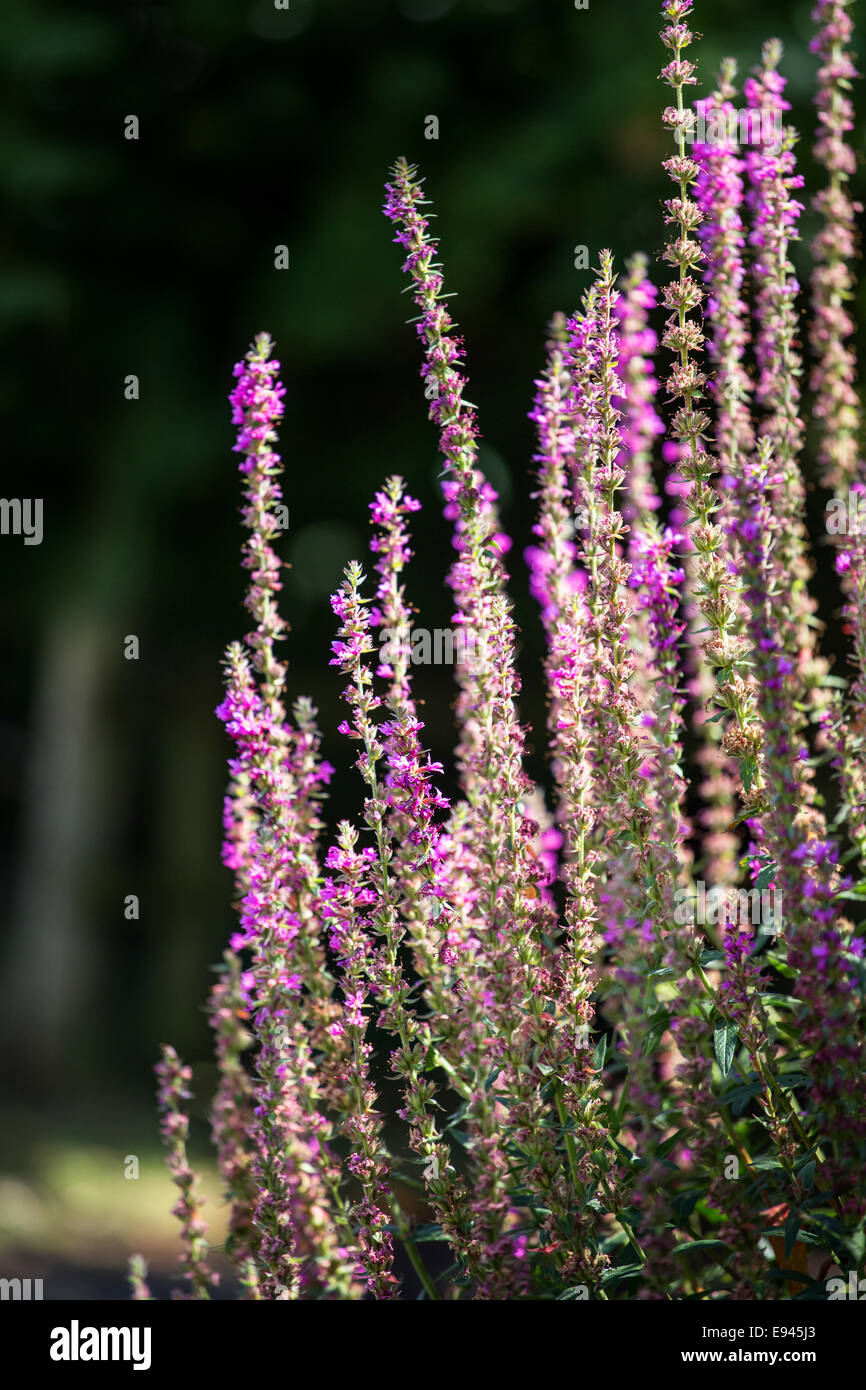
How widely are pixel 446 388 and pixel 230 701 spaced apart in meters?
0.75

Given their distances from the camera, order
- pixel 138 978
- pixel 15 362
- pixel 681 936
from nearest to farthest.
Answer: pixel 681 936, pixel 15 362, pixel 138 978

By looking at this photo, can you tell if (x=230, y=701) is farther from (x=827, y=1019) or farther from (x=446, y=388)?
(x=827, y=1019)

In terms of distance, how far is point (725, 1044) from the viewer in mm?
2578

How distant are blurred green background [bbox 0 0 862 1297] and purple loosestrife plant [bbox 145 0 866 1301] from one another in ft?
21.6

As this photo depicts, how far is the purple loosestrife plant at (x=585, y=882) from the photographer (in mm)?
2396

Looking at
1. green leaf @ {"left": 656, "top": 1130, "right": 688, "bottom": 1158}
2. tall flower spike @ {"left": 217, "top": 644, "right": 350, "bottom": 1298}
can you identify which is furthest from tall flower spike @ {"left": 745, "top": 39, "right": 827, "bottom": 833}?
tall flower spike @ {"left": 217, "top": 644, "right": 350, "bottom": 1298}

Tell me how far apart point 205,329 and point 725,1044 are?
11.5 m

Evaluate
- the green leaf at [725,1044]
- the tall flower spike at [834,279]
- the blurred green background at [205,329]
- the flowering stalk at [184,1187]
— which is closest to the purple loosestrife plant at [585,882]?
the green leaf at [725,1044]

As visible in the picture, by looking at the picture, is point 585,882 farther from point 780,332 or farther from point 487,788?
point 780,332

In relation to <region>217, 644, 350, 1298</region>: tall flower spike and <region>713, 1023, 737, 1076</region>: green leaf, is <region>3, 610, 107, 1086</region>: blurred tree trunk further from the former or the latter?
<region>713, 1023, 737, 1076</region>: green leaf

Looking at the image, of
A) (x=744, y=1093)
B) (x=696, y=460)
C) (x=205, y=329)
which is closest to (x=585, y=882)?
(x=744, y=1093)

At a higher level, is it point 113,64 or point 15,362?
point 113,64
